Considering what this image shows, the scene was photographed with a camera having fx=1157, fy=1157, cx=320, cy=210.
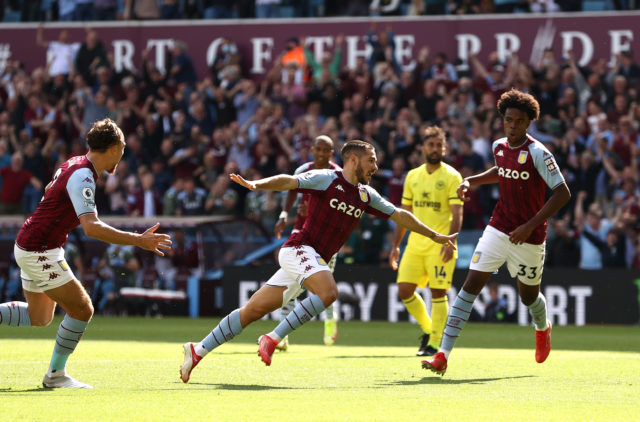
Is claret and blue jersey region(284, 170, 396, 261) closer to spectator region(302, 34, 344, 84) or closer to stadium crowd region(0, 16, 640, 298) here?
stadium crowd region(0, 16, 640, 298)

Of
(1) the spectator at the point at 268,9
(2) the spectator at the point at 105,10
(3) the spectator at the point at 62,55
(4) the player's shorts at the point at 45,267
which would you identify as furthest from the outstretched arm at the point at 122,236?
(2) the spectator at the point at 105,10

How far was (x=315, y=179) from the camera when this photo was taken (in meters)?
9.90

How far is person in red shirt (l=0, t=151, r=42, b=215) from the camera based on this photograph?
961 inches

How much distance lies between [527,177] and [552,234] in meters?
10.4

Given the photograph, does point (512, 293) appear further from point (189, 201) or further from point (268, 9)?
point (268, 9)

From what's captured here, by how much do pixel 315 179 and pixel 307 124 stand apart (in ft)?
42.6

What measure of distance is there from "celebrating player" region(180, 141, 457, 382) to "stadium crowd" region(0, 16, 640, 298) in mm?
10558

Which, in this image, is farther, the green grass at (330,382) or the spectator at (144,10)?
the spectator at (144,10)

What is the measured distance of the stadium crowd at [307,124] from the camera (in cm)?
2072

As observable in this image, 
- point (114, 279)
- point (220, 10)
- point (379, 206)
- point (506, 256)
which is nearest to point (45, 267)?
point (379, 206)

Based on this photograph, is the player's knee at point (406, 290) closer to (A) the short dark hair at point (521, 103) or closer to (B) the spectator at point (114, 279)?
(A) the short dark hair at point (521, 103)

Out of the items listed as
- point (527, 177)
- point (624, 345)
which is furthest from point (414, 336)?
point (527, 177)

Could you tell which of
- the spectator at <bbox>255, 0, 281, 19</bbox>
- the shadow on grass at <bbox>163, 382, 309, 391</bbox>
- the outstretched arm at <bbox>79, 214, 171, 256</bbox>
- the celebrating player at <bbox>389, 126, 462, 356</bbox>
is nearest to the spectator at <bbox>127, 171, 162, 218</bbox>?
the spectator at <bbox>255, 0, 281, 19</bbox>

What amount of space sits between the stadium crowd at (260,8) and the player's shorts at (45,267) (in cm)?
1685
